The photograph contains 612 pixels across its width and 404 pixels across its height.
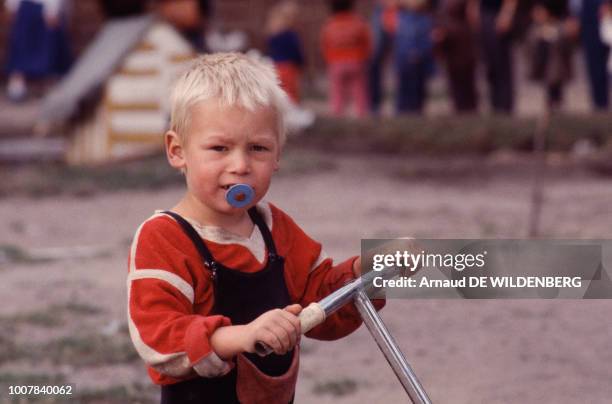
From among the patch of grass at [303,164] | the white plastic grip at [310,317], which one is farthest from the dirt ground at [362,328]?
the white plastic grip at [310,317]

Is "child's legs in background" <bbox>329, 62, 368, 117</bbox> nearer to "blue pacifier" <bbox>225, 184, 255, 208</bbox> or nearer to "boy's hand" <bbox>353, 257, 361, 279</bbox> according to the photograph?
"boy's hand" <bbox>353, 257, 361, 279</bbox>

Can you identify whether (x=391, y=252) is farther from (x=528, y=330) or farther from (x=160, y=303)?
(x=528, y=330)

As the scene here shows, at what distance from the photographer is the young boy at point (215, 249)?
8.66 ft

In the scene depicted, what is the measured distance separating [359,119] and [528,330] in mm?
Answer: 6402

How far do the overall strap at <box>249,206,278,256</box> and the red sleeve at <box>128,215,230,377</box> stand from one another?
0.64 feet

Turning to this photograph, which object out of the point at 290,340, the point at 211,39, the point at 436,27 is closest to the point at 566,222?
the point at 436,27

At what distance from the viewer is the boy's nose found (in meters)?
2.69

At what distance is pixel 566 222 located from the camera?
834 cm

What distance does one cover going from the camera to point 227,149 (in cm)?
272

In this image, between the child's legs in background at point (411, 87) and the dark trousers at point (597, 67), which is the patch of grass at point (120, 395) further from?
the dark trousers at point (597, 67)

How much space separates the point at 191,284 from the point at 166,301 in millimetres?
84

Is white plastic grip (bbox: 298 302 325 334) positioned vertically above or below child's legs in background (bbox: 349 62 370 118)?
above

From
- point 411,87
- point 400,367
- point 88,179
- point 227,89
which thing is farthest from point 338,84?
point 400,367

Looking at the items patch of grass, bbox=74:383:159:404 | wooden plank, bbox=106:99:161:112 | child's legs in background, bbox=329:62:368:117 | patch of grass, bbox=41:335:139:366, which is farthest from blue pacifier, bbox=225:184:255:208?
child's legs in background, bbox=329:62:368:117
